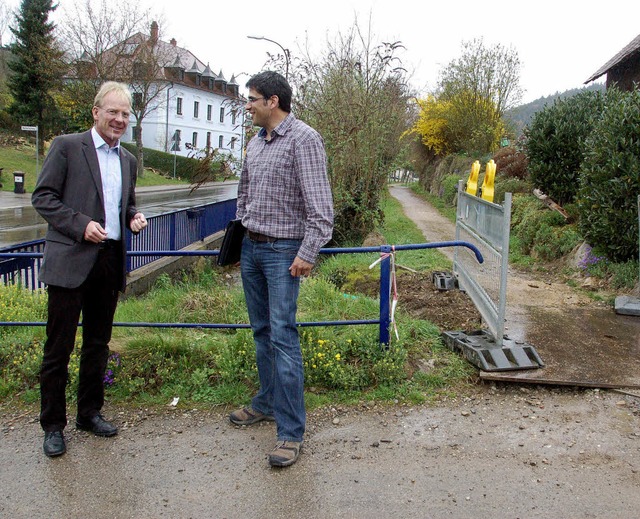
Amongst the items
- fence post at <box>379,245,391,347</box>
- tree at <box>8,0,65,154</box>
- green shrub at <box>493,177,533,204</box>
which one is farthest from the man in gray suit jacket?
tree at <box>8,0,65,154</box>

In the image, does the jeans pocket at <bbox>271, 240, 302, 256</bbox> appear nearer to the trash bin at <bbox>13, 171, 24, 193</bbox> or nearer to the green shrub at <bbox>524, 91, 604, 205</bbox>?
the green shrub at <bbox>524, 91, 604, 205</bbox>

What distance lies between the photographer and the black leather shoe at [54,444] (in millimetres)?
3367

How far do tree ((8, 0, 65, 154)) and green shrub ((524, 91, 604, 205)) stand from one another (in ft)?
108

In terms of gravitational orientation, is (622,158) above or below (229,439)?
above

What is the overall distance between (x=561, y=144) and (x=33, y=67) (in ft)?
116

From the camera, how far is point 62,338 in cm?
339

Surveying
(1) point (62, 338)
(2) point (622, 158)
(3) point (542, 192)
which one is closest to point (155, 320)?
(1) point (62, 338)

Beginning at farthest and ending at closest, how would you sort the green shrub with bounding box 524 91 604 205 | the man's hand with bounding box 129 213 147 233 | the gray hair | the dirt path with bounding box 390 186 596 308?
the green shrub with bounding box 524 91 604 205 < the dirt path with bounding box 390 186 596 308 < the man's hand with bounding box 129 213 147 233 < the gray hair

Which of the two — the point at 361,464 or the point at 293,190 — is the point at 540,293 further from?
the point at 293,190

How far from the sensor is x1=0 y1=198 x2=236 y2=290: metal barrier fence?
253 inches

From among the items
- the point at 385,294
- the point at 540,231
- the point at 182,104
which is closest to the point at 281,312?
the point at 385,294

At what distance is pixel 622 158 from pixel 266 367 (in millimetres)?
5921

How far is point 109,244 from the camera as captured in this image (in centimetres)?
352

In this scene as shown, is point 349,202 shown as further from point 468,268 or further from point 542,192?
point 468,268
